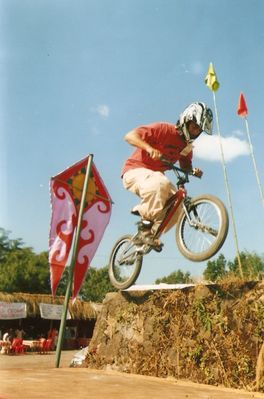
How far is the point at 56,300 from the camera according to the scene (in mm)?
29125

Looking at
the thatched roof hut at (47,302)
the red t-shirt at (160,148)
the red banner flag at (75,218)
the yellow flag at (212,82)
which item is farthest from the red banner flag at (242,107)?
the thatched roof hut at (47,302)

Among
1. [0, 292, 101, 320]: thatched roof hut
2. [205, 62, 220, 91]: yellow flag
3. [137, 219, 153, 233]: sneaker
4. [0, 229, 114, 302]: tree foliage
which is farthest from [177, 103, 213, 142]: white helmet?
[0, 229, 114, 302]: tree foliage

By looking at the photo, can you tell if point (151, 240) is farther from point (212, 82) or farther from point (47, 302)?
point (47, 302)

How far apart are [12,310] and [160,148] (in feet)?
70.8

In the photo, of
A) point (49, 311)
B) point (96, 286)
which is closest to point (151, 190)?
point (49, 311)

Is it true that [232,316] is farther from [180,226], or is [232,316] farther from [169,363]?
[180,226]

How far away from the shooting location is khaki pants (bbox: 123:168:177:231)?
6.40 m

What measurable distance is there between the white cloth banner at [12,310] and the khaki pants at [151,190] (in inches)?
814

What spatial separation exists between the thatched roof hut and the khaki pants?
21.0m

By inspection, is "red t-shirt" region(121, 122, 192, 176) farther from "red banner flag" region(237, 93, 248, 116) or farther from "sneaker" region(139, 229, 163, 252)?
"red banner flag" region(237, 93, 248, 116)

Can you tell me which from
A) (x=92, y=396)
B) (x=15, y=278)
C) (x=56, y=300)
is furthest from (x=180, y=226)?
(x=15, y=278)

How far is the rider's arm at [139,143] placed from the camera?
625 cm

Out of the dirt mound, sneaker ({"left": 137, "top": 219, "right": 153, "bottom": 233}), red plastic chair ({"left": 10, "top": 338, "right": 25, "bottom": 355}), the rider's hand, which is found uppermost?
the rider's hand

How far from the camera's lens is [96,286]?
63.9m
